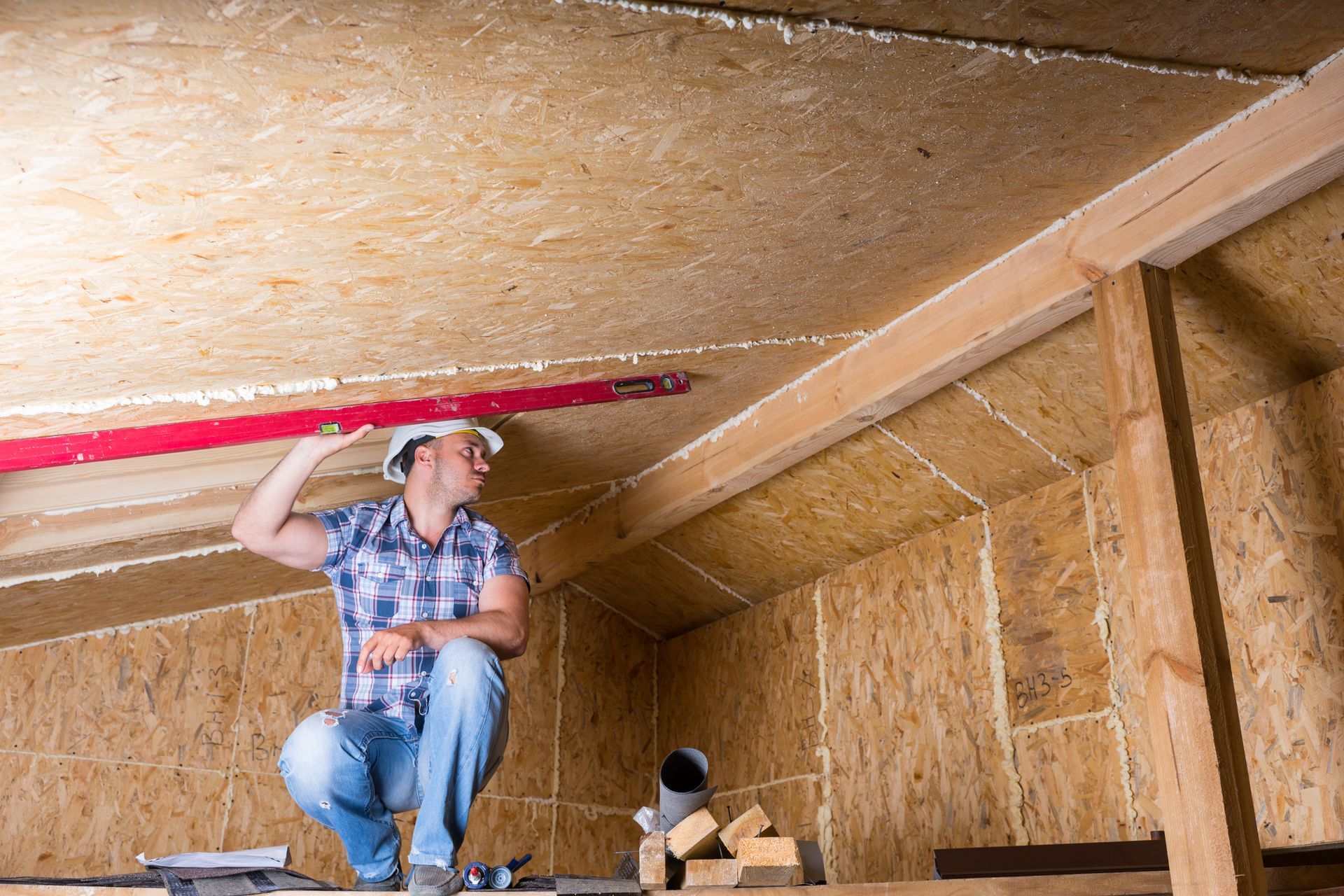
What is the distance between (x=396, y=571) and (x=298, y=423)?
579 mm

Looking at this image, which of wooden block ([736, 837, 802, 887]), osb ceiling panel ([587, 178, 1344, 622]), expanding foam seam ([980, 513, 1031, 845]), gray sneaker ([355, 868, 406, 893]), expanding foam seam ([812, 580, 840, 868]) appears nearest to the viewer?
wooden block ([736, 837, 802, 887])

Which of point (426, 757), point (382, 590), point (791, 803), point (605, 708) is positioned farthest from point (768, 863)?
point (605, 708)

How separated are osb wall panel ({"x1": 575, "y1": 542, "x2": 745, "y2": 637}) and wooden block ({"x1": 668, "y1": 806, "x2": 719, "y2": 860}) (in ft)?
7.46

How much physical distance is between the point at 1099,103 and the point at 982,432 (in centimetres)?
168

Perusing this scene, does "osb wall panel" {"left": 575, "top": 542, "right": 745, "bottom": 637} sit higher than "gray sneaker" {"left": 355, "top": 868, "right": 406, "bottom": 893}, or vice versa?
"osb wall panel" {"left": 575, "top": 542, "right": 745, "bottom": 637}

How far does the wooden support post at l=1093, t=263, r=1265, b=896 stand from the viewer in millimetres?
2266

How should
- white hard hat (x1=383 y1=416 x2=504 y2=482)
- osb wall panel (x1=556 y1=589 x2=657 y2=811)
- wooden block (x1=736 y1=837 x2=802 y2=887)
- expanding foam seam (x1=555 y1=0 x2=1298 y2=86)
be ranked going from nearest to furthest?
expanding foam seam (x1=555 y1=0 x2=1298 y2=86)
wooden block (x1=736 y1=837 x2=802 y2=887)
white hard hat (x1=383 y1=416 x2=504 y2=482)
osb wall panel (x1=556 y1=589 x2=657 y2=811)

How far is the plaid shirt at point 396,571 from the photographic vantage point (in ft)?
10.2

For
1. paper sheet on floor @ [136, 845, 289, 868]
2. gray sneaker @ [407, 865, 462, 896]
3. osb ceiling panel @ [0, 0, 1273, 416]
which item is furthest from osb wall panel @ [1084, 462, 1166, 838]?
paper sheet on floor @ [136, 845, 289, 868]

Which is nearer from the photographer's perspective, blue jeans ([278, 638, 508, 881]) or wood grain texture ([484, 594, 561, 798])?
blue jeans ([278, 638, 508, 881])

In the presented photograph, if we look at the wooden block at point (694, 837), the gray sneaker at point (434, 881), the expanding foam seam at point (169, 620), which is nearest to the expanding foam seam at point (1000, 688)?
the wooden block at point (694, 837)

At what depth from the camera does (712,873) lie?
2695 millimetres

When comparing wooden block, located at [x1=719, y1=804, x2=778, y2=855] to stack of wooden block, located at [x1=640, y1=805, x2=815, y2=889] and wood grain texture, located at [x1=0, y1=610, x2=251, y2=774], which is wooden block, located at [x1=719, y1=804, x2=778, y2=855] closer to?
stack of wooden block, located at [x1=640, y1=805, x2=815, y2=889]

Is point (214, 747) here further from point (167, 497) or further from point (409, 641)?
point (409, 641)
